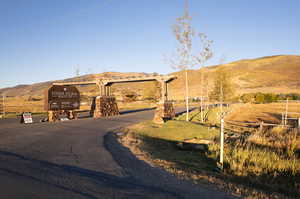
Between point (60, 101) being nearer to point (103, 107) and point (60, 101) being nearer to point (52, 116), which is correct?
point (52, 116)

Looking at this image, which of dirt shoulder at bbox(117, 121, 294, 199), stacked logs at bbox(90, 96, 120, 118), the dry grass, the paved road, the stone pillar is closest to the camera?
the paved road

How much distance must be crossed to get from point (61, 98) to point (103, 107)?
4.85m

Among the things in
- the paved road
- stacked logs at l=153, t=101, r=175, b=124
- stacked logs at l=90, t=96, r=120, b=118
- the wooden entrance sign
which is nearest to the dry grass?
stacked logs at l=153, t=101, r=175, b=124

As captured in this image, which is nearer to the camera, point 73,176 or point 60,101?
point 73,176

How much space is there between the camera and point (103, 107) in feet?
77.7

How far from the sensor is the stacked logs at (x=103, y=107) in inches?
915

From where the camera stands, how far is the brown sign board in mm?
19241

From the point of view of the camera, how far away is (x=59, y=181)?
4891 millimetres

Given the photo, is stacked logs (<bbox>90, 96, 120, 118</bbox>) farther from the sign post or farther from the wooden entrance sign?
the sign post

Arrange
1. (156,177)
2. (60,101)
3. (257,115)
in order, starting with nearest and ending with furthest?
(156,177)
(60,101)
(257,115)

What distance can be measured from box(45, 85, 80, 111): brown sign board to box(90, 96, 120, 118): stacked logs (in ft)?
7.28

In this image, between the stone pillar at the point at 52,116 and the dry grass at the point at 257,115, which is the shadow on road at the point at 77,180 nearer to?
the stone pillar at the point at 52,116

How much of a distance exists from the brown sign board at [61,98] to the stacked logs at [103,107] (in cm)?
222

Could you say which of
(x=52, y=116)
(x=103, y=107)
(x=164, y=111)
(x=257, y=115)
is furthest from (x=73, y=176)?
(x=257, y=115)
